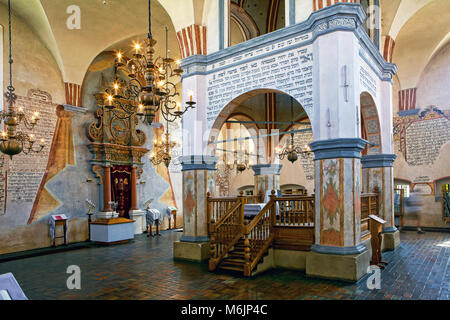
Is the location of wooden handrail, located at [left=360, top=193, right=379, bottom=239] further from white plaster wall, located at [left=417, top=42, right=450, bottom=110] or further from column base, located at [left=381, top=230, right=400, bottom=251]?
white plaster wall, located at [left=417, top=42, right=450, bottom=110]

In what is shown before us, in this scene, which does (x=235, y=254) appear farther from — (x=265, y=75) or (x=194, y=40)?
(x=194, y=40)

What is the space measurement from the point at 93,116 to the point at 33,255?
4.96 m

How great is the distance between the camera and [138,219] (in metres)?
12.7

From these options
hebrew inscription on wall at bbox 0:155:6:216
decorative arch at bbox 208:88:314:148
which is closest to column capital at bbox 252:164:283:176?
decorative arch at bbox 208:88:314:148

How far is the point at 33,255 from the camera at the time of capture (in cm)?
877

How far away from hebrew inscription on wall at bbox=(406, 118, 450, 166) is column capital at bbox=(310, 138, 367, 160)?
27.4 feet

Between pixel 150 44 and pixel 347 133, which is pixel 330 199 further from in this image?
pixel 150 44

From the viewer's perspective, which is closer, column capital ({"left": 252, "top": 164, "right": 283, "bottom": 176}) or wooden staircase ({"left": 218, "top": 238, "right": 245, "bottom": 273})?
wooden staircase ({"left": 218, "top": 238, "right": 245, "bottom": 273})

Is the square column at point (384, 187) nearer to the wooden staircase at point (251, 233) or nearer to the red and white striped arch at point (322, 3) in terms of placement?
the wooden staircase at point (251, 233)

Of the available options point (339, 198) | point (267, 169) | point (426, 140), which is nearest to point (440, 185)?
point (426, 140)

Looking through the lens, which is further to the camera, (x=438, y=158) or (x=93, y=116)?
(x=438, y=158)

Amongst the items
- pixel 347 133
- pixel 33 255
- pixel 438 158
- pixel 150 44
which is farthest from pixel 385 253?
pixel 33 255

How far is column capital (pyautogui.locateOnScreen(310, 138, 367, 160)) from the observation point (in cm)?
587

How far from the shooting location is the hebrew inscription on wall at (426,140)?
A: 1235 cm
